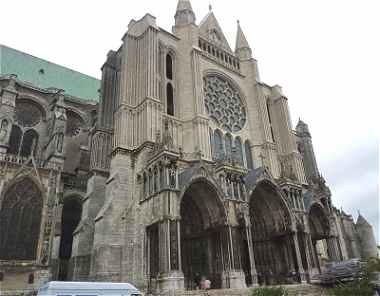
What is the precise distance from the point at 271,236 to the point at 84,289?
1264 cm

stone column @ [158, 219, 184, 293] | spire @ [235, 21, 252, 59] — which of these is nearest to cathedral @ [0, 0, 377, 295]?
stone column @ [158, 219, 184, 293]

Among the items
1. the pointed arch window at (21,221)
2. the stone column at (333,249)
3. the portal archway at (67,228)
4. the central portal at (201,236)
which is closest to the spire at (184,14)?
the central portal at (201,236)

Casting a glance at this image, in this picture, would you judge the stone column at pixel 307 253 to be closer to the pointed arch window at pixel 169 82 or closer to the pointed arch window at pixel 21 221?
the pointed arch window at pixel 169 82

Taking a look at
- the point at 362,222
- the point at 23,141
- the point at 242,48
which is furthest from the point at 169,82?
the point at 362,222

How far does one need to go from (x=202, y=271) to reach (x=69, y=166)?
49.6 ft

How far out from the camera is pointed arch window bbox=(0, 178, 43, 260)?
56.4 ft

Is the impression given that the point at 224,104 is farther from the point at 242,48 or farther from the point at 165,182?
the point at 165,182

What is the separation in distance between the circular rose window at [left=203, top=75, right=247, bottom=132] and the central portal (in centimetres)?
748

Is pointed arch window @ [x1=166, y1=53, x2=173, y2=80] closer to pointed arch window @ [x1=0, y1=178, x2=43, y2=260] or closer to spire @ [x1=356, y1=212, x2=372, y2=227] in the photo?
pointed arch window @ [x1=0, y1=178, x2=43, y2=260]

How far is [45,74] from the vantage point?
107 ft

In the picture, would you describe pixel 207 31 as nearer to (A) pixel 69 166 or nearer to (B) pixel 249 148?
(B) pixel 249 148

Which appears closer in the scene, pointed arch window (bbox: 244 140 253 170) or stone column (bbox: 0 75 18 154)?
stone column (bbox: 0 75 18 154)

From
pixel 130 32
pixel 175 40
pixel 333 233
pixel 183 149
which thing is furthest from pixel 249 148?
pixel 130 32

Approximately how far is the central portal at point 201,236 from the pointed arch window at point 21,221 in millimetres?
8549
